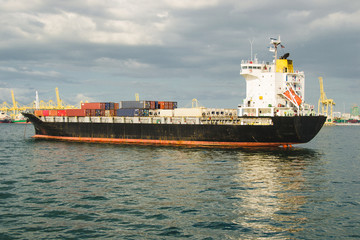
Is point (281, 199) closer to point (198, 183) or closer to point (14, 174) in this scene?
point (198, 183)

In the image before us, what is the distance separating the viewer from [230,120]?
171ft

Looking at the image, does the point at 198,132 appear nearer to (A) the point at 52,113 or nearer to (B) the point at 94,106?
(B) the point at 94,106

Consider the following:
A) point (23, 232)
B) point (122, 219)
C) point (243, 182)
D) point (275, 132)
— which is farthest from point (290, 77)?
point (23, 232)

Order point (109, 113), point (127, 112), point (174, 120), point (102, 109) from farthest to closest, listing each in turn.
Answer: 1. point (102, 109)
2. point (109, 113)
3. point (127, 112)
4. point (174, 120)

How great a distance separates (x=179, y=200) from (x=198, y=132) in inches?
1179

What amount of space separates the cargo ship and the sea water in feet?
35.7

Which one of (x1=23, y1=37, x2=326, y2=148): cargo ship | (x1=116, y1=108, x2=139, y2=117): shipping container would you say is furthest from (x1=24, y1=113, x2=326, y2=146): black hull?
(x1=116, y1=108, x2=139, y2=117): shipping container

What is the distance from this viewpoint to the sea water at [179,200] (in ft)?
50.9

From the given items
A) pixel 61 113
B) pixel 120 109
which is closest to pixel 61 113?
A: pixel 61 113

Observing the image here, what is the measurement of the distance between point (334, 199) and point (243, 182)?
22.5ft

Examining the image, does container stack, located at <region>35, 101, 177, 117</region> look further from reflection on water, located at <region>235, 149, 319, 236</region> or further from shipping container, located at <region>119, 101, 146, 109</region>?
reflection on water, located at <region>235, 149, 319, 236</region>

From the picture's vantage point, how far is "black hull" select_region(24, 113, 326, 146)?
145 feet

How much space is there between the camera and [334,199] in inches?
814

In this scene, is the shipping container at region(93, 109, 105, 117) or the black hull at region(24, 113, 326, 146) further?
the shipping container at region(93, 109, 105, 117)
